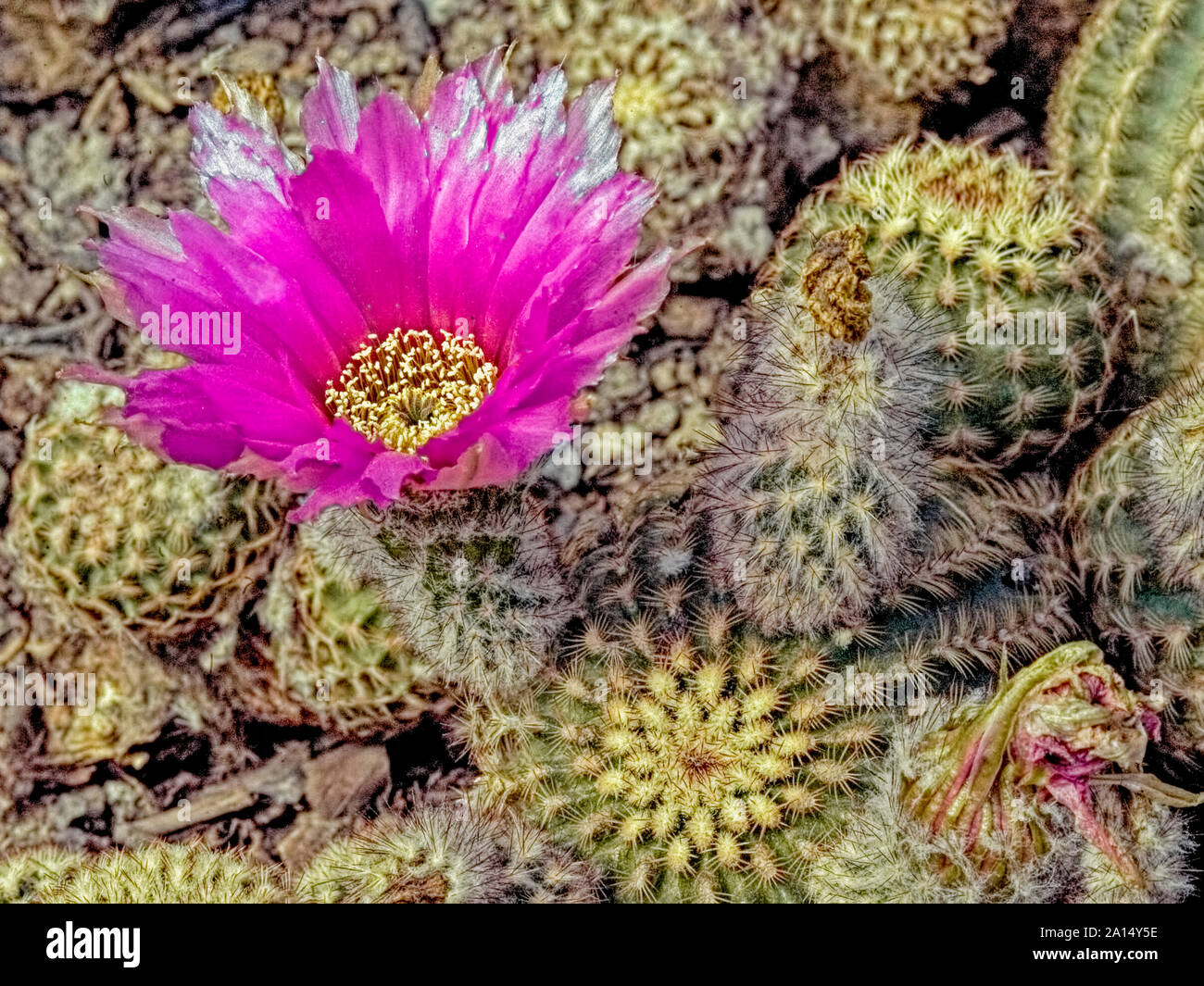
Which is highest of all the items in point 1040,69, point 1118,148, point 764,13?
point 764,13

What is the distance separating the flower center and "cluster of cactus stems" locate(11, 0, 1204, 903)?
0.12 metres

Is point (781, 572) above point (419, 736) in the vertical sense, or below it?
above

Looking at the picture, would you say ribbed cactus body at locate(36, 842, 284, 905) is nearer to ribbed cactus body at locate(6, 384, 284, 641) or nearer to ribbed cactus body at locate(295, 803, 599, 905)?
ribbed cactus body at locate(295, 803, 599, 905)

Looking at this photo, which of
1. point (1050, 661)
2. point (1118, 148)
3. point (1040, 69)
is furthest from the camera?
point (1040, 69)

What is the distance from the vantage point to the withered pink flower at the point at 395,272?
4.21 ft

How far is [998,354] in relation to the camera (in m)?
1.40

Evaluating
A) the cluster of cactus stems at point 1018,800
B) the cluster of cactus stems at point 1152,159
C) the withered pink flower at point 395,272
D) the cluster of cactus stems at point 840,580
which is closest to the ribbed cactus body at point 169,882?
the cluster of cactus stems at point 840,580

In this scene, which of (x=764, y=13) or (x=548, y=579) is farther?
(x=764, y=13)

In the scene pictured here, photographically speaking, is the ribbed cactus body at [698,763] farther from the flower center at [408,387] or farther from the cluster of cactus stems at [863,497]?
the flower center at [408,387]

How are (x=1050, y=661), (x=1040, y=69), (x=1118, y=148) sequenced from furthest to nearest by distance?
(x=1040, y=69) → (x=1118, y=148) → (x=1050, y=661)

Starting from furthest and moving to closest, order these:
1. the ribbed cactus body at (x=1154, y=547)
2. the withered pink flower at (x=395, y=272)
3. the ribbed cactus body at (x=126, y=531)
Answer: the ribbed cactus body at (x=126, y=531)
the ribbed cactus body at (x=1154, y=547)
the withered pink flower at (x=395, y=272)

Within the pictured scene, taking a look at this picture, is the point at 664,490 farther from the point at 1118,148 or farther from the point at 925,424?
the point at 1118,148
